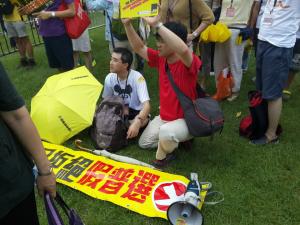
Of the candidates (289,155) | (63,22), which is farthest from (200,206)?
(63,22)

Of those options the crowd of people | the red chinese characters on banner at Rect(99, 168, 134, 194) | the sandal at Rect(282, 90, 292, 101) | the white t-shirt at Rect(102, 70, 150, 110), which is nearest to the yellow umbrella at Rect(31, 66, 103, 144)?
the white t-shirt at Rect(102, 70, 150, 110)

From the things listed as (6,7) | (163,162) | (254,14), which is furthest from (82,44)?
(163,162)

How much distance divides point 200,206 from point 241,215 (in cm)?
35

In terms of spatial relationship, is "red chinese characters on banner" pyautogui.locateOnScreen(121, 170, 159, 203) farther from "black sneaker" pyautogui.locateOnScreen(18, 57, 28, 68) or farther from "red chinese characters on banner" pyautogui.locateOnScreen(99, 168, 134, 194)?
"black sneaker" pyautogui.locateOnScreen(18, 57, 28, 68)

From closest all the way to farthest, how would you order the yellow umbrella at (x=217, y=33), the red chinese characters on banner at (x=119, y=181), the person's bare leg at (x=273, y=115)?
the red chinese characters on banner at (x=119, y=181) → the person's bare leg at (x=273, y=115) → the yellow umbrella at (x=217, y=33)

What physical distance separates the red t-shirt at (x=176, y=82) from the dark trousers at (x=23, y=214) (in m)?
1.96

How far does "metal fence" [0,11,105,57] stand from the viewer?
346 inches

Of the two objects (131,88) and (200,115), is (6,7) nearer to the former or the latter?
(131,88)

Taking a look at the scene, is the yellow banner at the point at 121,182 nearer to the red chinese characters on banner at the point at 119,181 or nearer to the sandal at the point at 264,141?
the red chinese characters on banner at the point at 119,181

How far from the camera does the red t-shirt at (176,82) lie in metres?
3.13

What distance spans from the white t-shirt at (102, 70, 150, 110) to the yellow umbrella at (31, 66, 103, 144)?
0.23 metres

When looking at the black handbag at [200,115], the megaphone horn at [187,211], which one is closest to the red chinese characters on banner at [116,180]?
the megaphone horn at [187,211]

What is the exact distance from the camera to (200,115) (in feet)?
10.2

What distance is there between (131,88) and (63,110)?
833mm
